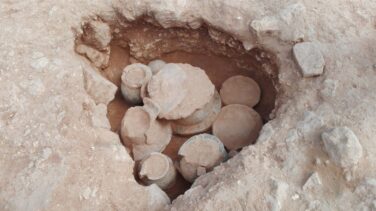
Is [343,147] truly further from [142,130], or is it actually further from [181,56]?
[181,56]

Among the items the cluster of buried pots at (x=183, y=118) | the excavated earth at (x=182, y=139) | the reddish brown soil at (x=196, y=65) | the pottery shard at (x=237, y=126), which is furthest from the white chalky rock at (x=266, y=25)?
the pottery shard at (x=237, y=126)

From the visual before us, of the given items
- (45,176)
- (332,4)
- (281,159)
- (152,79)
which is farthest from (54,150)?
(332,4)

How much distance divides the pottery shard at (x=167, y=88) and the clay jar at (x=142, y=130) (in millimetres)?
66

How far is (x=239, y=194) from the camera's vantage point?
2.31m

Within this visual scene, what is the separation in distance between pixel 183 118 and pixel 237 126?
1.48 ft

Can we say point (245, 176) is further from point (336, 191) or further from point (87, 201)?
point (87, 201)

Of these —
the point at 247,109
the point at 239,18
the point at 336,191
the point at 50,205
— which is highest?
the point at 239,18

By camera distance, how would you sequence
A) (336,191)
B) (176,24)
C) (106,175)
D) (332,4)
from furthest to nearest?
(176,24) < (332,4) < (106,175) < (336,191)

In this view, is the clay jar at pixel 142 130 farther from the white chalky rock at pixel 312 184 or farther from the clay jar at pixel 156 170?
the white chalky rock at pixel 312 184

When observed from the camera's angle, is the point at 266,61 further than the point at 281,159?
Yes

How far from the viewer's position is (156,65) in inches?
137

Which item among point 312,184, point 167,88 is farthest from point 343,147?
point 167,88

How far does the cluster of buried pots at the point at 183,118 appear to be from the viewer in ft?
9.62

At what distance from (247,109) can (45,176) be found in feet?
5.44
